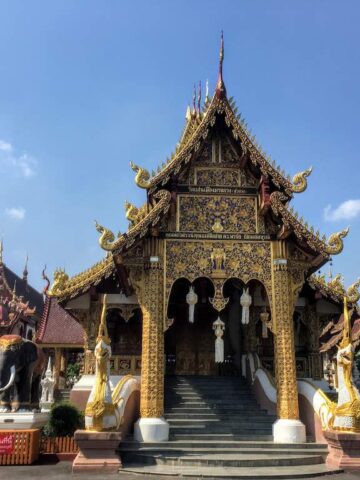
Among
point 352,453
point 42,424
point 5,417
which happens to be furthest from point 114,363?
point 352,453

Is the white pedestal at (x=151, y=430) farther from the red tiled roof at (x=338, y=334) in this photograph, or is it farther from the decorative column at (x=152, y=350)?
the red tiled roof at (x=338, y=334)

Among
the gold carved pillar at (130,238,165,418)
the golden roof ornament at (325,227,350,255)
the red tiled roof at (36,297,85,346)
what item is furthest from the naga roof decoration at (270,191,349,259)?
the red tiled roof at (36,297,85,346)

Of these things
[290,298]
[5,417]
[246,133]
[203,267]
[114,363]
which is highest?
[246,133]

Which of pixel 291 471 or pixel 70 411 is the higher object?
pixel 70 411

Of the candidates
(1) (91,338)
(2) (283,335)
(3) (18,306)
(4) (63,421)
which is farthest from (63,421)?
(3) (18,306)

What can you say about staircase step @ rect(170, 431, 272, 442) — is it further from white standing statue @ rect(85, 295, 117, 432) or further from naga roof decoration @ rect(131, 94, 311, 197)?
naga roof decoration @ rect(131, 94, 311, 197)

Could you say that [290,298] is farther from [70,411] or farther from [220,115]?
[70,411]

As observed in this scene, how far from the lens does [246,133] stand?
11.6 m

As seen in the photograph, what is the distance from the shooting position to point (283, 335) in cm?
1064

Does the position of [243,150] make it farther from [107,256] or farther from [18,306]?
[18,306]

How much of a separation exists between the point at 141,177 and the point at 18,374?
547 centimetres

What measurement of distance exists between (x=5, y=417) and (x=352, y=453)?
7.21 meters

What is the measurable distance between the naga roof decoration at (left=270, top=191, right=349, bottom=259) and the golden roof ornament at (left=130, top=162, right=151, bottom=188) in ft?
9.69

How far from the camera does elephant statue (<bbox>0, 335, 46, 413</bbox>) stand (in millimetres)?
10719
